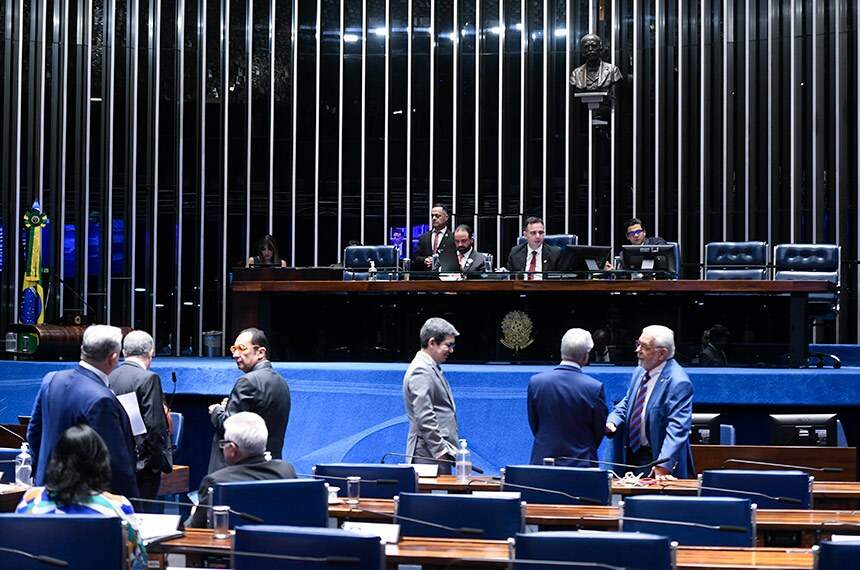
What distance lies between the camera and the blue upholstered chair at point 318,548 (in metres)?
3.15

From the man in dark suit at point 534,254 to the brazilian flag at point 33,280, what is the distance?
553cm

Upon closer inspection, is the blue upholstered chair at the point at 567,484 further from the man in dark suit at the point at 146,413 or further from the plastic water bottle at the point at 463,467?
the man in dark suit at the point at 146,413

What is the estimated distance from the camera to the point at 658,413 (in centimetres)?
602

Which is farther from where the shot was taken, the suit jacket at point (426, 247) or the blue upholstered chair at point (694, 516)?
the suit jacket at point (426, 247)

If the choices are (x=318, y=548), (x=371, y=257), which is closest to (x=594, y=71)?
(x=371, y=257)

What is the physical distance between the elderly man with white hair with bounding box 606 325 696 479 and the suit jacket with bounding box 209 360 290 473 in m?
1.67

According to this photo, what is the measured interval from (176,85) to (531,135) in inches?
169

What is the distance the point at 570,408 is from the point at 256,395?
5.00ft

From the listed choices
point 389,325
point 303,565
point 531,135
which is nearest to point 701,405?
point 389,325

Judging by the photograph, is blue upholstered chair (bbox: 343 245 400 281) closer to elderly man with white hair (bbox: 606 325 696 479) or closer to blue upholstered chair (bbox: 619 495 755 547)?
elderly man with white hair (bbox: 606 325 696 479)

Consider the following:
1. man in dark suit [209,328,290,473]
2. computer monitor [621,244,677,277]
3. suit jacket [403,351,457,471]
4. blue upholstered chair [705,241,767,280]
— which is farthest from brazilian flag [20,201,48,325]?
suit jacket [403,351,457,471]

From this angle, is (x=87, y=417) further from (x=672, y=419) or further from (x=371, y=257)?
(x=371, y=257)

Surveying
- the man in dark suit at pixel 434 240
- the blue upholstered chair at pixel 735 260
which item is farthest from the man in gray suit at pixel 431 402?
the blue upholstered chair at pixel 735 260

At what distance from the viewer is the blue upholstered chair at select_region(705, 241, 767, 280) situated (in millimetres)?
10602
